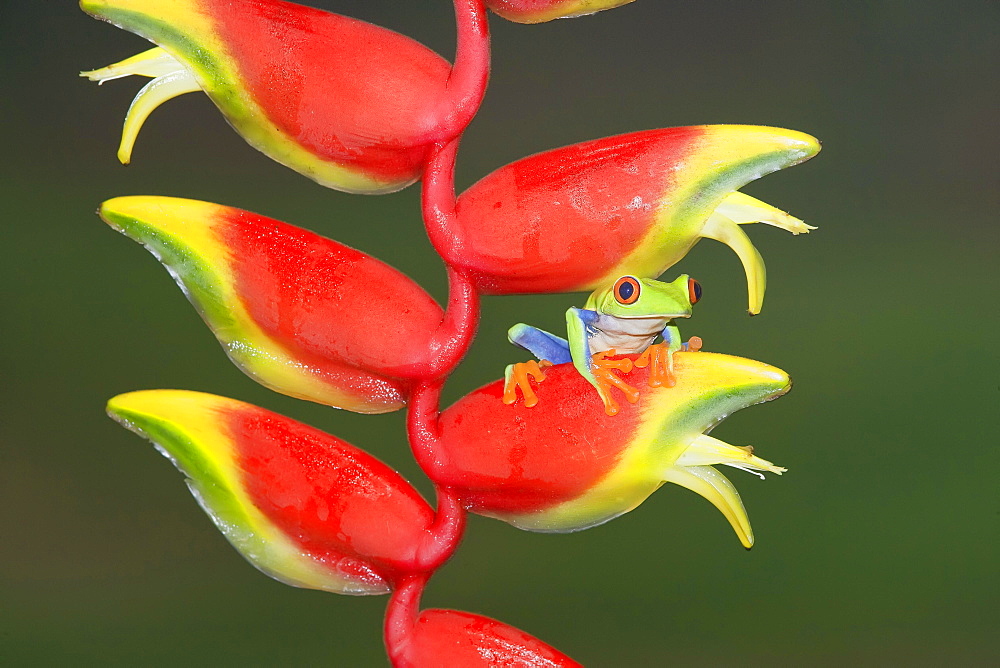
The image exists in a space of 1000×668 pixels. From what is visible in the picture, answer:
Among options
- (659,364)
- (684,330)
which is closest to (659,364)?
(659,364)

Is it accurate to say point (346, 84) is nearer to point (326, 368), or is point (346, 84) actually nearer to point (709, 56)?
point (326, 368)

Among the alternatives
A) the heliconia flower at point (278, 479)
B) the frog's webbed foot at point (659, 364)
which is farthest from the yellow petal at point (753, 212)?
the heliconia flower at point (278, 479)

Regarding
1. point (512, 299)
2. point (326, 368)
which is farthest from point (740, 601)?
point (326, 368)

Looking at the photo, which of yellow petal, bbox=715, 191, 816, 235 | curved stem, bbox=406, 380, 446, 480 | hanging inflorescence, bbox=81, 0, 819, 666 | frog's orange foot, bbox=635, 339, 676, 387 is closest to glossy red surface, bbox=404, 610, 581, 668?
hanging inflorescence, bbox=81, 0, 819, 666

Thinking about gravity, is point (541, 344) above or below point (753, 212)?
below

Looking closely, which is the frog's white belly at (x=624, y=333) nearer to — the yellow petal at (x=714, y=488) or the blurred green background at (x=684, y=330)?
the yellow petal at (x=714, y=488)

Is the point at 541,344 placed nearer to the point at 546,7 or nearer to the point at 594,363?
the point at 594,363

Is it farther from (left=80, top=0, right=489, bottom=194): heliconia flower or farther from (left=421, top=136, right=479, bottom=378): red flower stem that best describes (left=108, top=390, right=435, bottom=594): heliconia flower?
(left=80, top=0, right=489, bottom=194): heliconia flower
